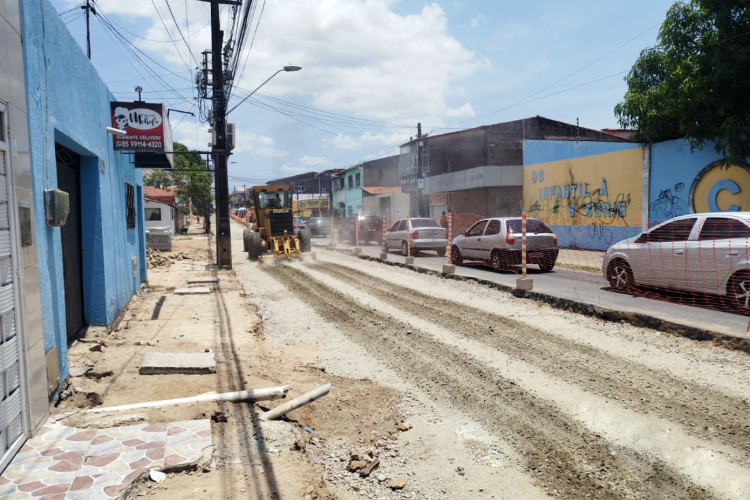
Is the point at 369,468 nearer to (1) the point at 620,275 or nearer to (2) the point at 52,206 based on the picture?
(2) the point at 52,206

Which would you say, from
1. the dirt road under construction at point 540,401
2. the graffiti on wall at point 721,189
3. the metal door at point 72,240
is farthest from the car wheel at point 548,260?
the metal door at point 72,240

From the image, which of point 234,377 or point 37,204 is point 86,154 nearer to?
point 37,204

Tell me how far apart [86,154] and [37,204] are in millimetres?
3245

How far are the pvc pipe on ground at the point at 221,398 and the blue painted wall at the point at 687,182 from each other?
15573 mm

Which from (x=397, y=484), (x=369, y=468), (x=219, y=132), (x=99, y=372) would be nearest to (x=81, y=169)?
(x=99, y=372)

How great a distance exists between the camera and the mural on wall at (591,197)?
65.4ft

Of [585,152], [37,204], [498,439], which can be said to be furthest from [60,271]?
[585,152]

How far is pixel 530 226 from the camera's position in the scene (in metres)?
13.9

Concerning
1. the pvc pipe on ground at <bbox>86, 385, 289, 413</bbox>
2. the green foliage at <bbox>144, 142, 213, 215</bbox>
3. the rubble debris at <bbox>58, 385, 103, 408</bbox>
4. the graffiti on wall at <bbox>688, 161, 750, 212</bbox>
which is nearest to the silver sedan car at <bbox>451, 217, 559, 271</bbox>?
the graffiti on wall at <bbox>688, 161, 750, 212</bbox>

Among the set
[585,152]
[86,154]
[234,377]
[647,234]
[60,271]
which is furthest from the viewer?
[585,152]

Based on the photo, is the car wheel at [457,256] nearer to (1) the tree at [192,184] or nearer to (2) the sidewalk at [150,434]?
(2) the sidewalk at [150,434]

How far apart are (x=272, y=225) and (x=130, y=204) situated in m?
9.66

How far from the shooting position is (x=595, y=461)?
394cm

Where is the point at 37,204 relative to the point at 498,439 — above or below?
above
